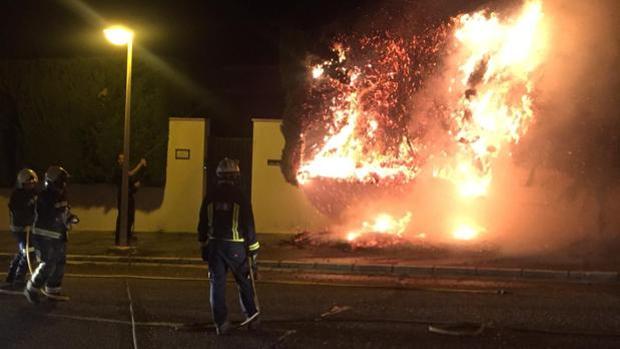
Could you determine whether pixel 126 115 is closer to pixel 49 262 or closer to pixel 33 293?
pixel 49 262

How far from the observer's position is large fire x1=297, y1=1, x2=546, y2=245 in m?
14.0

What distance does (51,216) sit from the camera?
770cm

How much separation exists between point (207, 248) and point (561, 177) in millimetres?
10011

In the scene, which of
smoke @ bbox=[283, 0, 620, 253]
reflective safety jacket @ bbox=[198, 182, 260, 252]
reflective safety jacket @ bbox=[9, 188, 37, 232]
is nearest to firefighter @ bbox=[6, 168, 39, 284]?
reflective safety jacket @ bbox=[9, 188, 37, 232]

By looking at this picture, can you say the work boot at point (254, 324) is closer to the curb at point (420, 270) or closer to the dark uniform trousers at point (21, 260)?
the dark uniform trousers at point (21, 260)

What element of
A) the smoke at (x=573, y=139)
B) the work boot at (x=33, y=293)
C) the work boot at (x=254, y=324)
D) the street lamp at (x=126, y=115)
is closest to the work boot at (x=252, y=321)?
the work boot at (x=254, y=324)

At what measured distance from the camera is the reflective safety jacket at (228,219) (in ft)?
20.5

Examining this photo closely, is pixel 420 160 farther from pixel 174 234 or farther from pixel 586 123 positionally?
pixel 174 234

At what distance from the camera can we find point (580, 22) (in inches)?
538

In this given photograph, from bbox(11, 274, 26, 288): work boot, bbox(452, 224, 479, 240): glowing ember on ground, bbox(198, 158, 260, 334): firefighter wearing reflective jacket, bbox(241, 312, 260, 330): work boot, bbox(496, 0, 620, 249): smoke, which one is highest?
bbox(496, 0, 620, 249): smoke

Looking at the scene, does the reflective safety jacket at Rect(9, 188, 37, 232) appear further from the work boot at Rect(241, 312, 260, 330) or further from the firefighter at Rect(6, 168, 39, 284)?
the work boot at Rect(241, 312, 260, 330)

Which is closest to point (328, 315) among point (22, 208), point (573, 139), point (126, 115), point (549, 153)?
point (22, 208)

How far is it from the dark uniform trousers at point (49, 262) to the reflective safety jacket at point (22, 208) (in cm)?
107

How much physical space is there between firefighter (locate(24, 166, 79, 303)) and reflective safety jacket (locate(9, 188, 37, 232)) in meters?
0.97
